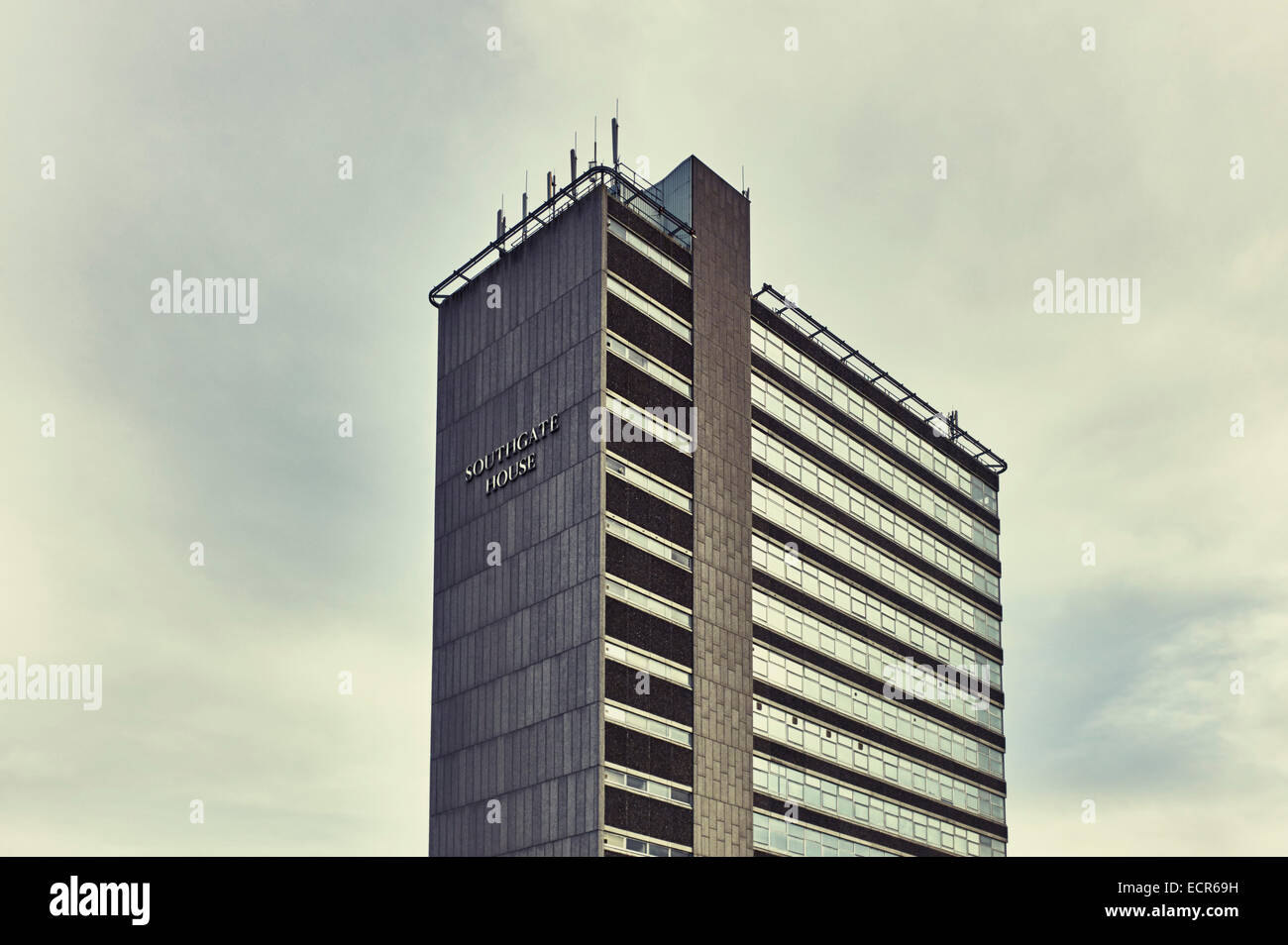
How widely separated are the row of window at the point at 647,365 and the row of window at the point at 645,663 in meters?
15.8

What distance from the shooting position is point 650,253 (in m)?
90.5

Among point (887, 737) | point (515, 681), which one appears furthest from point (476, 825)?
point (887, 737)

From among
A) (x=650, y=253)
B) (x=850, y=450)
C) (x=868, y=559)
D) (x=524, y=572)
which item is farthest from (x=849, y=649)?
(x=650, y=253)

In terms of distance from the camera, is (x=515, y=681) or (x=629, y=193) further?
(x=629, y=193)

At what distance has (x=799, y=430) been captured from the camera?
101375mm

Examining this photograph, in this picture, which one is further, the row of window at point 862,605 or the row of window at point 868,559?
the row of window at point 868,559

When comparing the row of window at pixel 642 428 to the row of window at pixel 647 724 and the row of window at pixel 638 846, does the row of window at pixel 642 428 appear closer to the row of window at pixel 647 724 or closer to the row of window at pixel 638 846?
the row of window at pixel 647 724

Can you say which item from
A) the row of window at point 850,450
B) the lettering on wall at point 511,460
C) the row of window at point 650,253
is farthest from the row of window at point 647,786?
the row of window at point 650,253

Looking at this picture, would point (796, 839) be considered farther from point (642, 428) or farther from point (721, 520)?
point (642, 428)

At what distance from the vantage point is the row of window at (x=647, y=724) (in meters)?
79.8

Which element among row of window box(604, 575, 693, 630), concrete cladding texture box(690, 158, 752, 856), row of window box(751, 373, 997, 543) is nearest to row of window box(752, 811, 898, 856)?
concrete cladding texture box(690, 158, 752, 856)

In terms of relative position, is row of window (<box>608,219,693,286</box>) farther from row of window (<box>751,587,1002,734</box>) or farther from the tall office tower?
row of window (<box>751,587,1002,734</box>)
